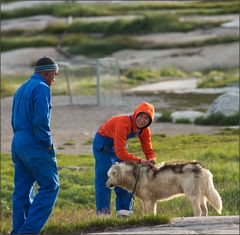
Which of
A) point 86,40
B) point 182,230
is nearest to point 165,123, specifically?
point 182,230

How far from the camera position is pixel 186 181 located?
1167 cm

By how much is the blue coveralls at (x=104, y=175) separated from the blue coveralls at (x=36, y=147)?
1.18 m

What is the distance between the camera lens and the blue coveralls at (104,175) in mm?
12211

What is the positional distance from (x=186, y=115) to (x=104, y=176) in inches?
628

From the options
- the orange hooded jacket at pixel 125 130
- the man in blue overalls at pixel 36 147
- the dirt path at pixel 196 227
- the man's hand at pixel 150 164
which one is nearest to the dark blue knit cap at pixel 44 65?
the man in blue overalls at pixel 36 147

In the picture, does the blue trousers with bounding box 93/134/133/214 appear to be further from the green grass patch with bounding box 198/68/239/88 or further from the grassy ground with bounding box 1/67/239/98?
the green grass patch with bounding box 198/68/239/88

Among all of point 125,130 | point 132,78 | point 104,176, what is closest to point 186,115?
point 132,78

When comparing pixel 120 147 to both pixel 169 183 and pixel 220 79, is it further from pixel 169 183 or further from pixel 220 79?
pixel 220 79

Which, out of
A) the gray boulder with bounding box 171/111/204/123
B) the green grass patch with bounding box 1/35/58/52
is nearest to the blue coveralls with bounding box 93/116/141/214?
the gray boulder with bounding box 171/111/204/123

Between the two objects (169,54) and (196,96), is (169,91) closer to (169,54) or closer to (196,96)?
(196,96)

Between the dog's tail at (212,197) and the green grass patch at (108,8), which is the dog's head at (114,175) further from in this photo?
the green grass patch at (108,8)

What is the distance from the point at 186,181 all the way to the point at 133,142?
490 inches

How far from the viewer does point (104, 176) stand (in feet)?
40.2

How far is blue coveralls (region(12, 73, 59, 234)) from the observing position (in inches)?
431
